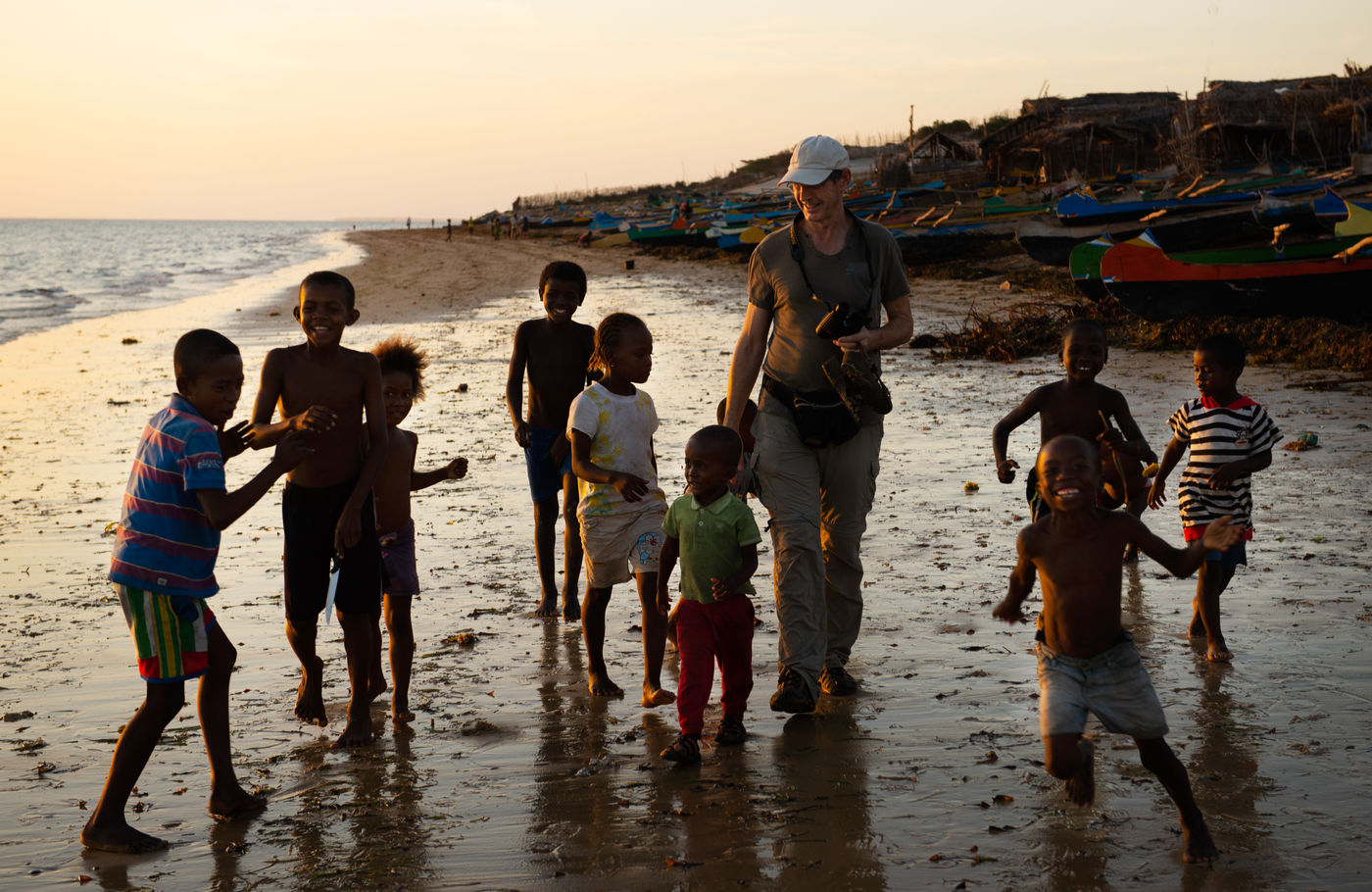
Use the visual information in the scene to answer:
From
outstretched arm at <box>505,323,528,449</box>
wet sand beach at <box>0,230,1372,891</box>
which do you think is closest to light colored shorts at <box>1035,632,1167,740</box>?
wet sand beach at <box>0,230,1372,891</box>

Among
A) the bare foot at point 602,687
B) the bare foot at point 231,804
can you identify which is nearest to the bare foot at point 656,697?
the bare foot at point 602,687

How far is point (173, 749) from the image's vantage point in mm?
4383

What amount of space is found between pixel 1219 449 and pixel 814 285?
1.97 m

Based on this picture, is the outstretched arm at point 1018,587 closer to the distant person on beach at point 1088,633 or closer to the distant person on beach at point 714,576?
the distant person on beach at point 1088,633

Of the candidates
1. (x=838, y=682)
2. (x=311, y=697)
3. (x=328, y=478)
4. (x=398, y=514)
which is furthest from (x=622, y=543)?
(x=311, y=697)

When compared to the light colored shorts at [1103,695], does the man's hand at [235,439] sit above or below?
above

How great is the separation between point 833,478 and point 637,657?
1.30 m

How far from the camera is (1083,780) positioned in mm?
3225

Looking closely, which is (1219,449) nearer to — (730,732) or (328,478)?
(730,732)

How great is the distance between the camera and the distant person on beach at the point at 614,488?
191 inches

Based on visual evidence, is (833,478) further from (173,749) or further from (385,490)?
(173,749)

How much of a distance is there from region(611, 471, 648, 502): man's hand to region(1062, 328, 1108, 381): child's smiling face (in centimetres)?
192

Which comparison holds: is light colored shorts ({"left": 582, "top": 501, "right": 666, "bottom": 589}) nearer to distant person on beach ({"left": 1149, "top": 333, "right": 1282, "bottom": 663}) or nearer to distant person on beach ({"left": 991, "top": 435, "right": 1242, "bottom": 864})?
distant person on beach ({"left": 991, "top": 435, "right": 1242, "bottom": 864})

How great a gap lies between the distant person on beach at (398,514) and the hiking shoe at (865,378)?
1586mm
